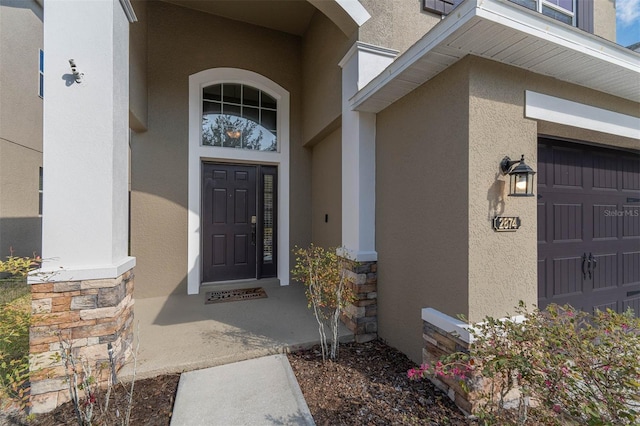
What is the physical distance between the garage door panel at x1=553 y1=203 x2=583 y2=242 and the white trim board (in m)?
0.86

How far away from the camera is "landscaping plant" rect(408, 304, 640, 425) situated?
1.32m

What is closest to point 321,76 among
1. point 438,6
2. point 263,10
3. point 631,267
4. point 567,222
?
point 263,10

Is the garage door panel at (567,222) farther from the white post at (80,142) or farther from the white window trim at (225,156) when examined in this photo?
the white post at (80,142)

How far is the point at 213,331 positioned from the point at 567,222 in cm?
436

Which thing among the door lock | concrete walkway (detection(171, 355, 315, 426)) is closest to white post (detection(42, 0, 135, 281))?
concrete walkway (detection(171, 355, 315, 426))

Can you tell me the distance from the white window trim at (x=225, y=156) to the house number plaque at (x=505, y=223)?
3690 mm

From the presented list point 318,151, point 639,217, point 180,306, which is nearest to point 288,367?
point 180,306

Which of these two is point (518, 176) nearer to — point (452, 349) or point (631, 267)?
point (452, 349)

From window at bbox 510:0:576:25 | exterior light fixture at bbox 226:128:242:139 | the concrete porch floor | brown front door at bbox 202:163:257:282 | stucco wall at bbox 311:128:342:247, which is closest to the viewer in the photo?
the concrete porch floor

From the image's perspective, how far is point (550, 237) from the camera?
2.96m

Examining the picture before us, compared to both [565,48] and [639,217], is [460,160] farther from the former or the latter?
[639,217]

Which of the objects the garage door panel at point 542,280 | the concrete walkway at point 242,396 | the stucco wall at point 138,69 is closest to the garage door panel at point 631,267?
the garage door panel at point 542,280

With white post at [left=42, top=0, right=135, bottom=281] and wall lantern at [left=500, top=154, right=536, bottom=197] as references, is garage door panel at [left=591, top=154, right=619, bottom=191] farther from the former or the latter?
white post at [left=42, top=0, right=135, bottom=281]

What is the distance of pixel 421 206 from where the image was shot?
270cm
